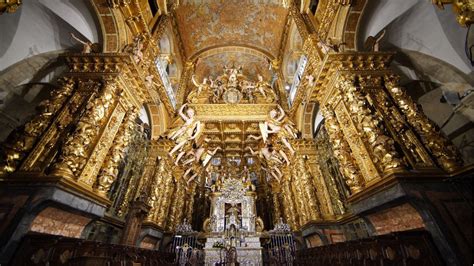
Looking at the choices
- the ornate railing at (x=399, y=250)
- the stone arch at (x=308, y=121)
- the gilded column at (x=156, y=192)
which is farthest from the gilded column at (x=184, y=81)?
the ornate railing at (x=399, y=250)

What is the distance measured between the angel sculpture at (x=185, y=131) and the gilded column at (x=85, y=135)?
4046mm

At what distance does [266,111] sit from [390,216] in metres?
7.28

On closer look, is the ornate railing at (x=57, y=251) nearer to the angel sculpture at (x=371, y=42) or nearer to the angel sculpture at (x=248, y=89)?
the angel sculpture at (x=371, y=42)

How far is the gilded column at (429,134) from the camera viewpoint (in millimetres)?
3488

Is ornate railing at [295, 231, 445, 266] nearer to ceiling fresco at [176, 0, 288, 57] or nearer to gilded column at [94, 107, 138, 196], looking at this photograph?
gilded column at [94, 107, 138, 196]

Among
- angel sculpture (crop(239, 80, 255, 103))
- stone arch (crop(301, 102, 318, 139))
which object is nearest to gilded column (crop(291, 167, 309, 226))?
stone arch (crop(301, 102, 318, 139))

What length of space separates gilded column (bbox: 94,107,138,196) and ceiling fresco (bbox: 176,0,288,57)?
24.8 ft

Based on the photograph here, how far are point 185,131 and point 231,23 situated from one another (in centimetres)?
689

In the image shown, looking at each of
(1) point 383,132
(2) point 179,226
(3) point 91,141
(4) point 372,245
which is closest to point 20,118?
(3) point 91,141

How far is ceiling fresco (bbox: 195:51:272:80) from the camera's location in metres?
12.9

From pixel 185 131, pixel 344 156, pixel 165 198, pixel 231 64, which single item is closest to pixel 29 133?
pixel 165 198

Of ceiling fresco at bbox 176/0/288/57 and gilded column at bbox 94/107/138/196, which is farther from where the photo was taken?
ceiling fresco at bbox 176/0/288/57

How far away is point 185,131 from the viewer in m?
9.55

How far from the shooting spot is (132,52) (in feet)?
17.8
